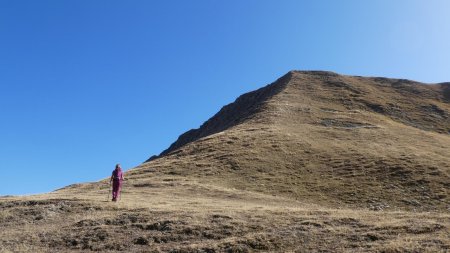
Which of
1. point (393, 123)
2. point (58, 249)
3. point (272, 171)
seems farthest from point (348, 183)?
point (393, 123)

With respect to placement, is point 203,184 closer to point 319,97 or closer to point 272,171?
point 272,171

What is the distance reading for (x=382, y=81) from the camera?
339ft

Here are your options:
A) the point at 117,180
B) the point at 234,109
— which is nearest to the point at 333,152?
the point at 117,180

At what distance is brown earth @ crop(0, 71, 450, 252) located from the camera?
17.5m

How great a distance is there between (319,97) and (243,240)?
221 feet

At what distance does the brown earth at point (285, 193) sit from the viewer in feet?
57.5

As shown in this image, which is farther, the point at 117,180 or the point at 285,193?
the point at 285,193

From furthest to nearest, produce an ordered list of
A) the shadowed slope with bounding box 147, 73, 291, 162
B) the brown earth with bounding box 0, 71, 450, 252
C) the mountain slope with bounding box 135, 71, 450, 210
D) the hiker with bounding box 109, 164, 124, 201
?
the shadowed slope with bounding box 147, 73, 291, 162 → the mountain slope with bounding box 135, 71, 450, 210 → the hiker with bounding box 109, 164, 124, 201 → the brown earth with bounding box 0, 71, 450, 252

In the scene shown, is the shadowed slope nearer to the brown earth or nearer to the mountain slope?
the mountain slope

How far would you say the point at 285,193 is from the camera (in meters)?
35.3

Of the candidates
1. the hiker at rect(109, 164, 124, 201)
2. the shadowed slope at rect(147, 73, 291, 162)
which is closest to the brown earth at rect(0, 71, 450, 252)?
the hiker at rect(109, 164, 124, 201)

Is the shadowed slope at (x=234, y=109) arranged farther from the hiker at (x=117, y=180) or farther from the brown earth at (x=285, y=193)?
the hiker at (x=117, y=180)

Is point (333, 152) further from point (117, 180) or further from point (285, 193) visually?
point (117, 180)

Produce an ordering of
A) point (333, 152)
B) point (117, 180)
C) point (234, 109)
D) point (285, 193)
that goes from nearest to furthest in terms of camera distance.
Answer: point (117, 180) → point (285, 193) → point (333, 152) → point (234, 109)
